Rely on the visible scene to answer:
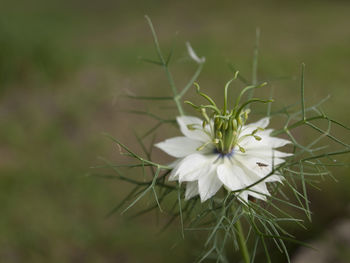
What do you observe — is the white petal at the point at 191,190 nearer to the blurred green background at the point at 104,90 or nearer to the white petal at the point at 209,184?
the white petal at the point at 209,184

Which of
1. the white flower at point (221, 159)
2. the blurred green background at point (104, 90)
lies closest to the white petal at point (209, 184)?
the white flower at point (221, 159)

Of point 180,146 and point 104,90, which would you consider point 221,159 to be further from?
point 104,90

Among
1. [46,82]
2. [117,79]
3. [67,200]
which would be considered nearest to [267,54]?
[117,79]

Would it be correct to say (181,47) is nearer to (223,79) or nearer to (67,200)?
(223,79)

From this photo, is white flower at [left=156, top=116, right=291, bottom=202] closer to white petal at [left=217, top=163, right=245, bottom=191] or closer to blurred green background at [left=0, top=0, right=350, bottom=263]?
white petal at [left=217, top=163, right=245, bottom=191]

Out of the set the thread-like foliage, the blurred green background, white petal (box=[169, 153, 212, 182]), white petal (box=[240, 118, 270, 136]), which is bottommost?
the blurred green background

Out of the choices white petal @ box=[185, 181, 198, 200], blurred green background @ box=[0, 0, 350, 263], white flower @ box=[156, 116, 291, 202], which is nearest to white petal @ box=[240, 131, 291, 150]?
white flower @ box=[156, 116, 291, 202]
